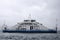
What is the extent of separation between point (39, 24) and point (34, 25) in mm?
2756

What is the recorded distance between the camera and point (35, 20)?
7944cm

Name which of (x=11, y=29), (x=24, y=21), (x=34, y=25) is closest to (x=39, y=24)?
(x=34, y=25)

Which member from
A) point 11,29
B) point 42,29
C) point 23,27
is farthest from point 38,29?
point 11,29

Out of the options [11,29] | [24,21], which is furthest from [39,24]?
[11,29]

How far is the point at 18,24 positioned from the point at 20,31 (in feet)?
19.8

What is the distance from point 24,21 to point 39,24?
744cm

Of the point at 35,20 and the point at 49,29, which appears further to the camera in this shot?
the point at 35,20

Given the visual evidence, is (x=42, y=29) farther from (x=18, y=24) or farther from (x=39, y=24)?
(x=18, y=24)

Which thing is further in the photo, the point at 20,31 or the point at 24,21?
the point at 24,21

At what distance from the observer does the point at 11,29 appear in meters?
73.1

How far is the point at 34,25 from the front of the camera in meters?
74.1

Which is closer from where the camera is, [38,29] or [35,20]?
[38,29]

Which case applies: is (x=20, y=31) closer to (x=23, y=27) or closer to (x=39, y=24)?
(x=23, y=27)

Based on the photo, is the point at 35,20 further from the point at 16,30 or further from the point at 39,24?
the point at 16,30
